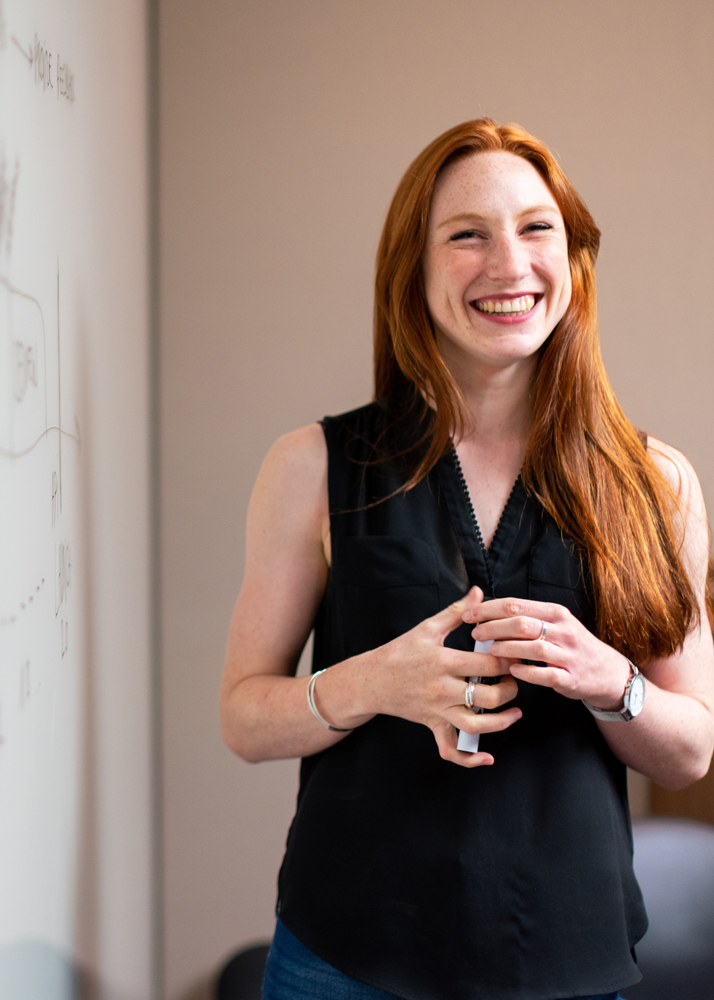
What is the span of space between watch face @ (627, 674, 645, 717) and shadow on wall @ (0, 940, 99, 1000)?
2.23ft

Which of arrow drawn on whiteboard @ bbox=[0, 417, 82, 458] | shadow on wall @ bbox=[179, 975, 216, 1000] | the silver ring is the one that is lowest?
shadow on wall @ bbox=[179, 975, 216, 1000]

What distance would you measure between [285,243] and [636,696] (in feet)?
4.58

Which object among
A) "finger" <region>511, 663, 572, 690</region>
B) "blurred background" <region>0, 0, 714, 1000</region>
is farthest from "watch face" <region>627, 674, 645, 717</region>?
Result: "blurred background" <region>0, 0, 714, 1000</region>

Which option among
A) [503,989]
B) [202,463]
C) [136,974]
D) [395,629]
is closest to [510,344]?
[395,629]

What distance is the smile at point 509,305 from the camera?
3.70ft

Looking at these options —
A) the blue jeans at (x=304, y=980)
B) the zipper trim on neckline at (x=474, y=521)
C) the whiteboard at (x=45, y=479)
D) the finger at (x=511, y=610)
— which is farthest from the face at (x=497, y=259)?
the blue jeans at (x=304, y=980)

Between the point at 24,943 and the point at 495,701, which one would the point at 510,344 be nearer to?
the point at 495,701

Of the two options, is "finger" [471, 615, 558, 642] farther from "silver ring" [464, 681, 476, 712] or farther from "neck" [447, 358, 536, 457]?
"neck" [447, 358, 536, 457]

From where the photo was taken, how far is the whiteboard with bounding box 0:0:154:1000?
0.60m

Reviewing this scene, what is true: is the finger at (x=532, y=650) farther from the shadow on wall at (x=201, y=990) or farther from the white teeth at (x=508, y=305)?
the shadow on wall at (x=201, y=990)

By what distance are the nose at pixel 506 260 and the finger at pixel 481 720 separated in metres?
0.57

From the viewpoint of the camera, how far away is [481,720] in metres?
0.94

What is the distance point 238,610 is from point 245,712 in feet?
0.47

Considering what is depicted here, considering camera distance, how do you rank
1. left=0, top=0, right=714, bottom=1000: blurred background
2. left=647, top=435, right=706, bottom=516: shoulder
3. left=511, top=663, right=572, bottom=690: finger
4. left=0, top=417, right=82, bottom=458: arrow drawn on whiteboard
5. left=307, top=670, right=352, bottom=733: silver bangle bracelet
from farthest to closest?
left=0, top=0, right=714, bottom=1000: blurred background < left=647, top=435, right=706, bottom=516: shoulder < left=307, top=670, right=352, bottom=733: silver bangle bracelet < left=511, top=663, right=572, bottom=690: finger < left=0, top=417, right=82, bottom=458: arrow drawn on whiteboard
